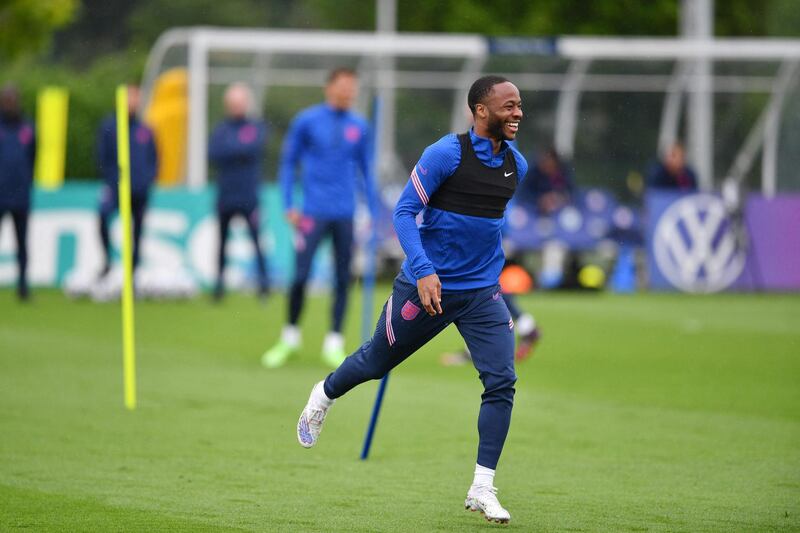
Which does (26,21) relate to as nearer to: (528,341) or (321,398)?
(528,341)

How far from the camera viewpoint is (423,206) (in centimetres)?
682

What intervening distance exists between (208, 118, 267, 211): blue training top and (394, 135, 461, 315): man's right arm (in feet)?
39.6

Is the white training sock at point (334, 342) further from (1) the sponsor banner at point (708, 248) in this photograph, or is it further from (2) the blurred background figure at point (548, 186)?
(1) the sponsor banner at point (708, 248)

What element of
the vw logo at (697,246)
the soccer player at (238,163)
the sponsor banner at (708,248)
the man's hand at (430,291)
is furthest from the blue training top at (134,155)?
the man's hand at (430,291)

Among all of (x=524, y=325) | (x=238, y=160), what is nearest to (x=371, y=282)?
(x=524, y=325)

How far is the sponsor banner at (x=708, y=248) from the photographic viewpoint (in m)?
22.5

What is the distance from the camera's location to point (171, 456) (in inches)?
324

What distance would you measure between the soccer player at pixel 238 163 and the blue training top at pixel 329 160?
6.10 meters

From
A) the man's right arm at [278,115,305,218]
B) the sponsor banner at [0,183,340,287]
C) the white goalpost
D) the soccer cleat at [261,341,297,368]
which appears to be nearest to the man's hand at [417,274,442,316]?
the man's right arm at [278,115,305,218]

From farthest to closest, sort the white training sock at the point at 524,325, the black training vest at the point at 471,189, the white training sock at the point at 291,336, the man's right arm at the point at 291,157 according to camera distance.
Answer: the white training sock at the point at 291,336 < the man's right arm at the point at 291,157 < the white training sock at the point at 524,325 < the black training vest at the point at 471,189

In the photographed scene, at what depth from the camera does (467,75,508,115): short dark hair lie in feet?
22.3

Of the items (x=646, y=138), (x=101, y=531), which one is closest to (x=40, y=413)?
(x=101, y=531)

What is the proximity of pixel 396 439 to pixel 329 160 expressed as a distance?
4124 millimetres

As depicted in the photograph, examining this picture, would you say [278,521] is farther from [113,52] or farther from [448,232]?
[113,52]
